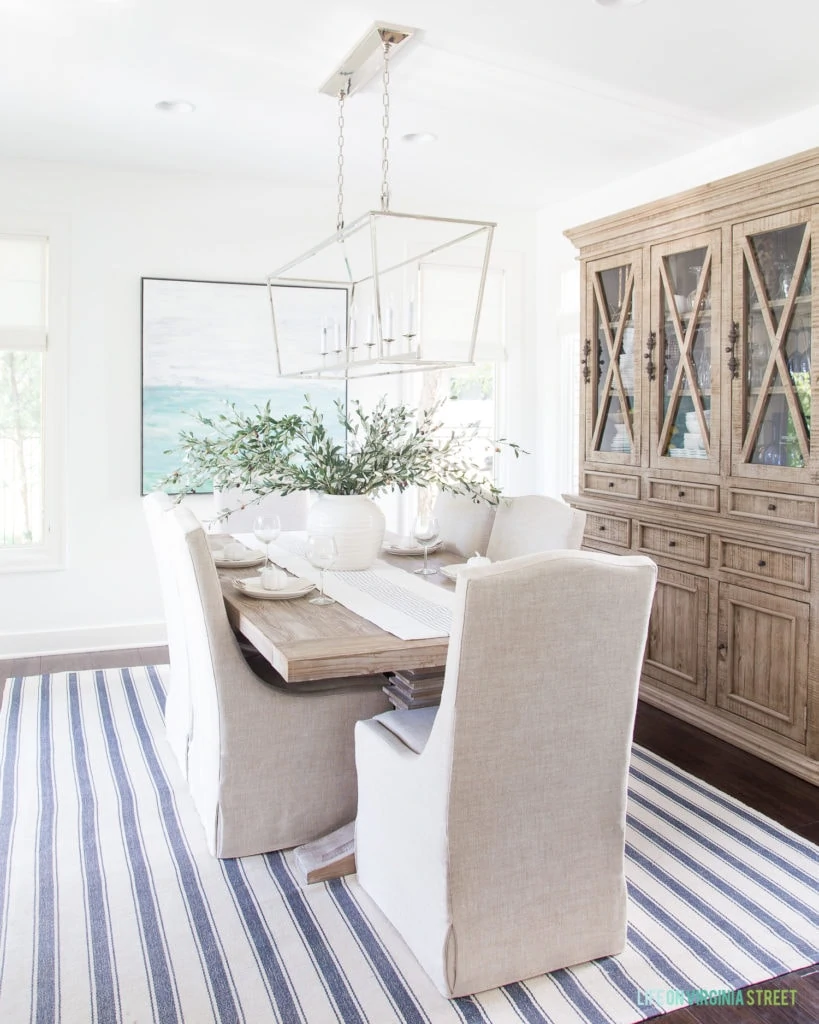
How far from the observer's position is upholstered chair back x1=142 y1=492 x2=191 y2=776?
2962mm

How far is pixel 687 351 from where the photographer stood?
3791 millimetres

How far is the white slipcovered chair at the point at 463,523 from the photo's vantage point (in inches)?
150

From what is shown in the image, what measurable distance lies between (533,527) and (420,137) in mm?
2046

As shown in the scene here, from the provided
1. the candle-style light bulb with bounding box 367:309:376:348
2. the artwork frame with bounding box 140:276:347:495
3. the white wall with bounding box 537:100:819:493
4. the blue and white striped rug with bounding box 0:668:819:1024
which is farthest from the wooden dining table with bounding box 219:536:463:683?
the white wall with bounding box 537:100:819:493

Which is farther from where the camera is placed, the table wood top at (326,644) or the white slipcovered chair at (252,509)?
the white slipcovered chair at (252,509)

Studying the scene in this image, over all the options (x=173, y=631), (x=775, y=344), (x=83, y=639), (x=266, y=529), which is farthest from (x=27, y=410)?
(x=775, y=344)

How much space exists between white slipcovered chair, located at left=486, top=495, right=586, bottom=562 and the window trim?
8.27ft

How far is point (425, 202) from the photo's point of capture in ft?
18.0

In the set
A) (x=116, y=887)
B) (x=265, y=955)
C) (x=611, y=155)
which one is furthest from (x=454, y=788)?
(x=611, y=155)

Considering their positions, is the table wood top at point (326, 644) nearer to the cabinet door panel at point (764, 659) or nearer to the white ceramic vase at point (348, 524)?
the white ceramic vase at point (348, 524)

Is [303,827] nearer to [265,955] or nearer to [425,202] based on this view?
[265,955]

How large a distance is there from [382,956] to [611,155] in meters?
3.82

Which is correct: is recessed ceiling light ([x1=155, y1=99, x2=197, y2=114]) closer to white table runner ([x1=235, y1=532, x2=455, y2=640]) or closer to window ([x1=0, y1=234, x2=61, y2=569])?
window ([x1=0, y1=234, x2=61, y2=569])

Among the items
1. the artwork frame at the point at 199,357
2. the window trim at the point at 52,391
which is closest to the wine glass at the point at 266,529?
the artwork frame at the point at 199,357
